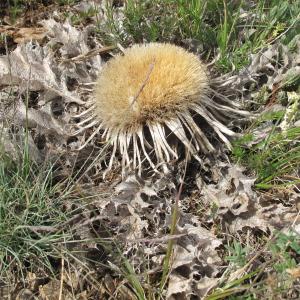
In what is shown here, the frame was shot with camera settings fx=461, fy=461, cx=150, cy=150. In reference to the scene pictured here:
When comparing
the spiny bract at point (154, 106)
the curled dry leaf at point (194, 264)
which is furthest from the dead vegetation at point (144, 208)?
the spiny bract at point (154, 106)

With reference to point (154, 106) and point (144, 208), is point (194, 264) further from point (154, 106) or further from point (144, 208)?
point (154, 106)

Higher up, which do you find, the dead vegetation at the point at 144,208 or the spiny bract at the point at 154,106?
the spiny bract at the point at 154,106

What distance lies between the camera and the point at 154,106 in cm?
230

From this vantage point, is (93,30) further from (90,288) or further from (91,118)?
(90,288)

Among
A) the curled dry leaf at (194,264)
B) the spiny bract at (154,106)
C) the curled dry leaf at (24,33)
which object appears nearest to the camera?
the curled dry leaf at (194,264)

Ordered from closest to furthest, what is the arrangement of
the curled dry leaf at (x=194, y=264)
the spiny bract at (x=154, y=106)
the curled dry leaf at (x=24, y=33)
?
the curled dry leaf at (x=194, y=264) < the spiny bract at (x=154, y=106) < the curled dry leaf at (x=24, y=33)

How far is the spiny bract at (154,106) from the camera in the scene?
2.29 metres

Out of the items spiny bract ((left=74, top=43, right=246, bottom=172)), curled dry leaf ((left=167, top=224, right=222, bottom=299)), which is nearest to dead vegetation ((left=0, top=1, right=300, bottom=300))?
curled dry leaf ((left=167, top=224, right=222, bottom=299))

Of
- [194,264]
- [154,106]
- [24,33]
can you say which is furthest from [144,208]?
[24,33]

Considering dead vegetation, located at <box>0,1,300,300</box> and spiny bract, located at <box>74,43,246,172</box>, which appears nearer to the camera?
dead vegetation, located at <box>0,1,300,300</box>

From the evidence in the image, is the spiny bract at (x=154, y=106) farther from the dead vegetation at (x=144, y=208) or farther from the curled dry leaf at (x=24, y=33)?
the curled dry leaf at (x=24, y=33)

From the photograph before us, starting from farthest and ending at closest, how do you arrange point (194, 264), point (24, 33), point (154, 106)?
point (24, 33), point (154, 106), point (194, 264)

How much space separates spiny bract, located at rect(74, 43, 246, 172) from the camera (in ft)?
7.50

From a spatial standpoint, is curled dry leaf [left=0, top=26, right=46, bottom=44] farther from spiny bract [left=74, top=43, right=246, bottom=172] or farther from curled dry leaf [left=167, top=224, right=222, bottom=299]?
curled dry leaf [left=167, top=224, right=222, bottom=299]
